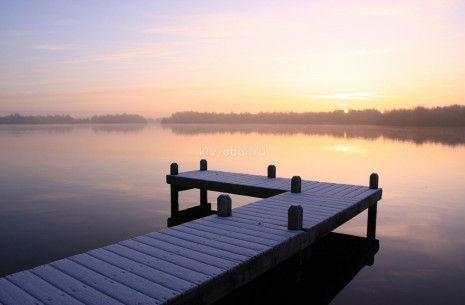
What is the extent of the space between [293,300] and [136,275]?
12.9ft

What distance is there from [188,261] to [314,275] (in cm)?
471

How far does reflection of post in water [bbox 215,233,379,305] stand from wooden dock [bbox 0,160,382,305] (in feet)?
3.28

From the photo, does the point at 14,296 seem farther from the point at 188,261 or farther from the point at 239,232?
the point at 239,232

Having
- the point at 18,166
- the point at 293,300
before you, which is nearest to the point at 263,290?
the point at 293,300

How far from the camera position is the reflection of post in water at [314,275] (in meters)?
7.35

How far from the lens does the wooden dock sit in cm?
414

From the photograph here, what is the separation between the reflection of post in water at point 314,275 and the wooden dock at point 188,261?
1.00m

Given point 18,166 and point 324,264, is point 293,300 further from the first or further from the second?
point 18,166

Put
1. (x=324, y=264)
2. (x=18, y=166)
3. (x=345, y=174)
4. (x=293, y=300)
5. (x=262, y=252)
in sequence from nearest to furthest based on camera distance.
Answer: (x=262, y=252)
(x=293, y=300)
(x=324, y=264)
(x=345, y=174)
(x=18, y=166)

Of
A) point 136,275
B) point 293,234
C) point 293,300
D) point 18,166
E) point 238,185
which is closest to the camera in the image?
point 136,275

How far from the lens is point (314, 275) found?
8.83m

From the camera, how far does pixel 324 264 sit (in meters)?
9.52

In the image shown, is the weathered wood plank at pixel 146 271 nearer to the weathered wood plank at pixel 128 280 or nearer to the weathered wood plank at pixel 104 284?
the weathered wood plank at pixel 128 280

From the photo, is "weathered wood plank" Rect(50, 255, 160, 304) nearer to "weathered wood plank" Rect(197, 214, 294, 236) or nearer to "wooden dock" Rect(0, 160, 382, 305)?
"wooden dock" Rect(0, 160, 382, 305)
